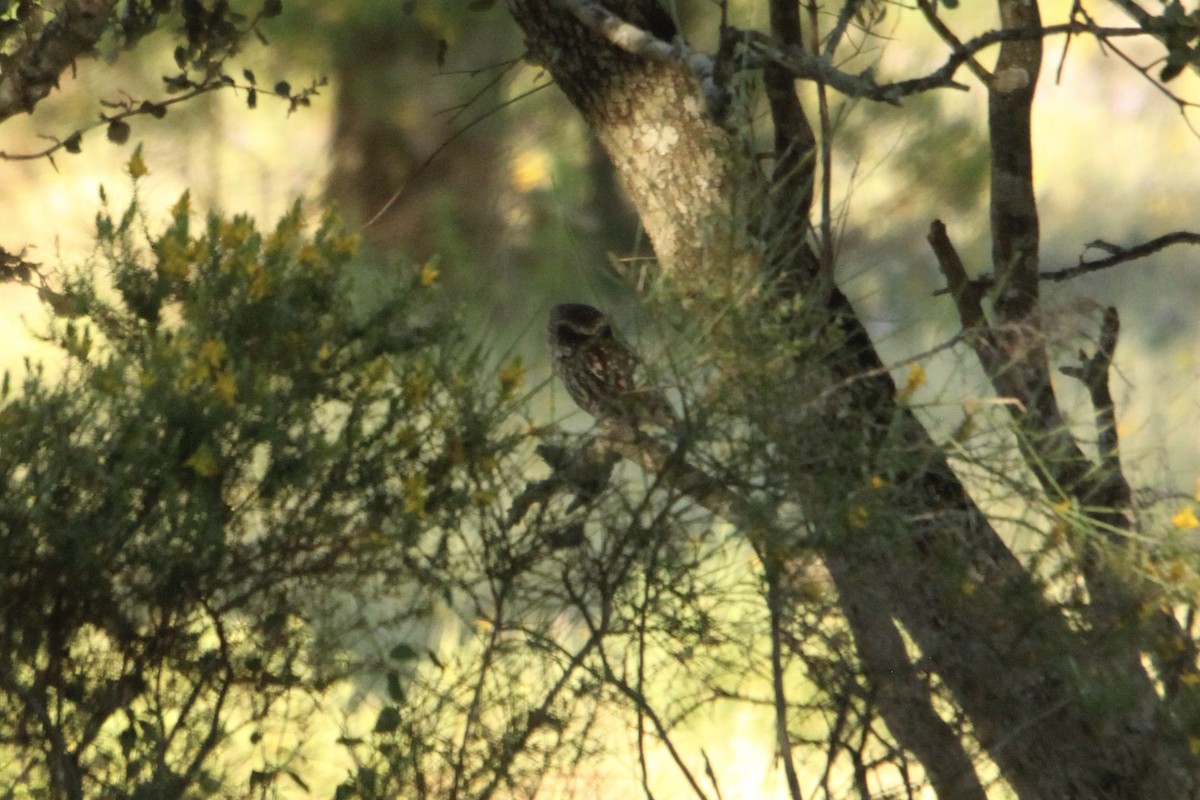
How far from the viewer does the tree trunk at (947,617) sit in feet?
5.12

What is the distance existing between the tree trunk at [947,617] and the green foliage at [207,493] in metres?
0.38

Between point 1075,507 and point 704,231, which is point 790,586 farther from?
point 704,231

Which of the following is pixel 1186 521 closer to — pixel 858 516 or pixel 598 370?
pixel 858 516

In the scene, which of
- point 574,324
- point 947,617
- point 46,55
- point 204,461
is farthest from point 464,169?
point 204,461

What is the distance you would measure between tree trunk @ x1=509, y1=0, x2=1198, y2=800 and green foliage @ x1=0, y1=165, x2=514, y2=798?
0.38 meters

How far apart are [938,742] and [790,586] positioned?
0.31 metres

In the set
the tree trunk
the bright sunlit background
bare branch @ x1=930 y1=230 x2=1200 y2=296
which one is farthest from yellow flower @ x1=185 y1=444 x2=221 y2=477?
the bright sunlit background

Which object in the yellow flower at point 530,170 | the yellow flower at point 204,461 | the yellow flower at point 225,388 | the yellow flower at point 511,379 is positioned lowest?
the yellow flower at point 204,461

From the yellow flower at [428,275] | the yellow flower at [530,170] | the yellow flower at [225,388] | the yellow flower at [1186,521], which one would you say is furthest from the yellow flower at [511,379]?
the yellow flower at [530,170]

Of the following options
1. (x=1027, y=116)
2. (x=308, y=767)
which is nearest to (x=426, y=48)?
(x=1027, y=116)

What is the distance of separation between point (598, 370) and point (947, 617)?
1.87 ft

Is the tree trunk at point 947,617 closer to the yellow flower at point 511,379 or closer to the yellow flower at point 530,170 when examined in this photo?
the yellow flower at point 511,379

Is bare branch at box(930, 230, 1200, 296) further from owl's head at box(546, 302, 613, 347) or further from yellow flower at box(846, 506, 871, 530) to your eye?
yellow flower at box(846, 506, 871, 530)

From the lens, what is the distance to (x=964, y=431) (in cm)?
155
